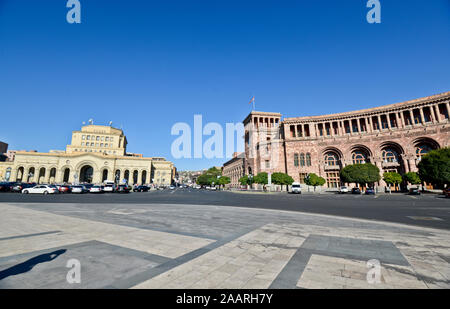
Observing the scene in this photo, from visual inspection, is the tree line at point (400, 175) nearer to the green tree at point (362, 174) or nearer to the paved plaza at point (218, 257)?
the green tree at point (362, 174)

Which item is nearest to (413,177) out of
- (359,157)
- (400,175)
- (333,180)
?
(400,175)

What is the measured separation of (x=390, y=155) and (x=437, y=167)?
46.1 ft

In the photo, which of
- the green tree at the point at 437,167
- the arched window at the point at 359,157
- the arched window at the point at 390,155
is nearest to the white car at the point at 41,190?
the green tree at the point at 437,167

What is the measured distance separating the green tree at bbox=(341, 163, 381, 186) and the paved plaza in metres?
39.8

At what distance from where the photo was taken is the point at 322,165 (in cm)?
5097

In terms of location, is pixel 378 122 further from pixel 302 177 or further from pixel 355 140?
pixel 302 177

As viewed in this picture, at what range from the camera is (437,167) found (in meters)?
31.7

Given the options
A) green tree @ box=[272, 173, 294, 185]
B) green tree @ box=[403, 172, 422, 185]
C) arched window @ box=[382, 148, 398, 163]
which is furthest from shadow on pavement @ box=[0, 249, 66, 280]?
arched window @ box=[382, 148, 398, 163]

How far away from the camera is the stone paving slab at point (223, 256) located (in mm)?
3040

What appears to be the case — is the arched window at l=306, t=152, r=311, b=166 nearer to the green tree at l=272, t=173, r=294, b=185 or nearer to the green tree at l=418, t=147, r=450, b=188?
the green tree at l=272, t=173, r=294, b=185

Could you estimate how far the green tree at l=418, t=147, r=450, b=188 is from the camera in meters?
31.0

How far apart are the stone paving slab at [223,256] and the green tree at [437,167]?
36829 millimetres
